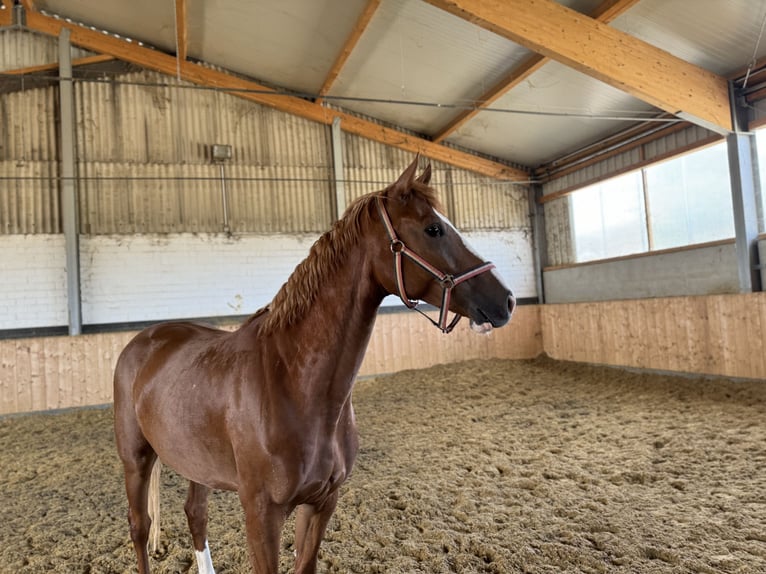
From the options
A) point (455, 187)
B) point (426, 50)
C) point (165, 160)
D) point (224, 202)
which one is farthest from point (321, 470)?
point (455, 187)

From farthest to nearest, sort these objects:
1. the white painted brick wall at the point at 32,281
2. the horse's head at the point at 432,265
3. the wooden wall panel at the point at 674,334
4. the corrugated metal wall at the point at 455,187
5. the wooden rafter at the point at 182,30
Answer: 1. the corrugated metal wall at the point at 455,187
2. the white painted brick wall at the point at 32,281
3. the wooden rafter at the point at 182,30
4. the wooden wall panel at the point at 674,334
5. the horse's head at the point at 432,265

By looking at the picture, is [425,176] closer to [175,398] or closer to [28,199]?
[175,398]

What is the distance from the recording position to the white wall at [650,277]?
7.44 m

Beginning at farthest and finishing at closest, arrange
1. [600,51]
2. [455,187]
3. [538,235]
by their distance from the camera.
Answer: [538,235] → [455,187] → [600,51]

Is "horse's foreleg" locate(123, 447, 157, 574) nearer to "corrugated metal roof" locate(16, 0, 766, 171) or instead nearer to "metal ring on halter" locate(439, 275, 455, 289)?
"metal ring on halter" locate(439, 275, 455, 289)

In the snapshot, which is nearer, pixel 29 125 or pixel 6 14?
pixel 6 14

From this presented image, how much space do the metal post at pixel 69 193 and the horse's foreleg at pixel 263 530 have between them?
8069mm

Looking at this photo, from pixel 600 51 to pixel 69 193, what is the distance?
8.39 meters

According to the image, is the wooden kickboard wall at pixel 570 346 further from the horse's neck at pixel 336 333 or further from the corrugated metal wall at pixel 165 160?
the horse's neck at pixel 336 333

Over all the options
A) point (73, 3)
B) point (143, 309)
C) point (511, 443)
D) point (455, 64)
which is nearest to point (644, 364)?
point (511, 443)

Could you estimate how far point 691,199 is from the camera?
26.1 feet

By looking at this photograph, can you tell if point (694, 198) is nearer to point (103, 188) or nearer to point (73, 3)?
point (103, 188)

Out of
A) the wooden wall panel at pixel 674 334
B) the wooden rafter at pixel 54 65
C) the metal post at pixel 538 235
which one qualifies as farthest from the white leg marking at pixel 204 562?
the metal post at pixel 538 235

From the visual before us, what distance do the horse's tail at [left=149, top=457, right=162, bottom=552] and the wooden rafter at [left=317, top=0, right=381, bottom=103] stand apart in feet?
14.5
